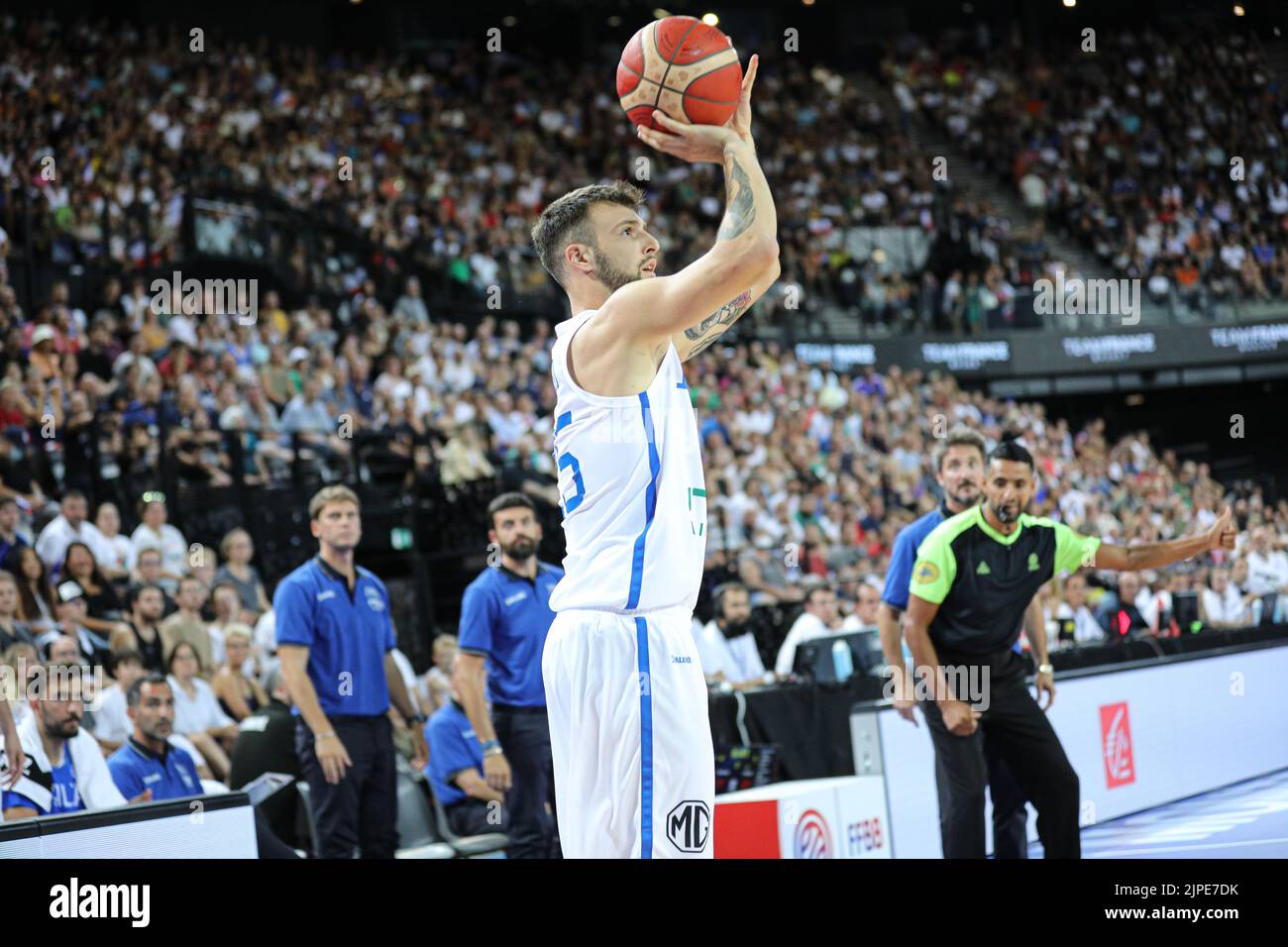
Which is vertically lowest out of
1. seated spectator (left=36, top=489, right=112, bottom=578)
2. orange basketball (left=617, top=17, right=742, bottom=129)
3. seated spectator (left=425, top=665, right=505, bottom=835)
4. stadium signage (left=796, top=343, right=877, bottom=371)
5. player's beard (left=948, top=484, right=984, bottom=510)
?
seated spectator (left=425, top=665, right=505, bottom=835)

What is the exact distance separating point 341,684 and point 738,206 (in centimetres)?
400

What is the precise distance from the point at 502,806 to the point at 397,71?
17.6m

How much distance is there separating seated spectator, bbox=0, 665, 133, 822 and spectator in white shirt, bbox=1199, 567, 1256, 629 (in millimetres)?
10625

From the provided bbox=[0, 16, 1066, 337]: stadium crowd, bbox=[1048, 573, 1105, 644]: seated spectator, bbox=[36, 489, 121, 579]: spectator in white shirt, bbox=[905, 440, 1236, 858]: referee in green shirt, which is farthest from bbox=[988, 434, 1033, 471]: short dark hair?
bbox=[0, 16, 1066, 337]: stadium crowd

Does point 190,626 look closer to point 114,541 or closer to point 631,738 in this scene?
point 114,541

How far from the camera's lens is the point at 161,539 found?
35.5ft

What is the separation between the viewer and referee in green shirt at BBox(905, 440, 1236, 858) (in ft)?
20.4

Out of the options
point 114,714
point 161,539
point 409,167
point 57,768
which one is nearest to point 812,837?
point 57,768

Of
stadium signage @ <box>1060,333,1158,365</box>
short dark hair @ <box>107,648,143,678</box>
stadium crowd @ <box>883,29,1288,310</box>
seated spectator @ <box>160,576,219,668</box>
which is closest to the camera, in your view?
short dark hair @ <box>107,648,143,678</box>

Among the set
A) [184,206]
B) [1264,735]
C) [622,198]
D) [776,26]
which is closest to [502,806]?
[622,198]

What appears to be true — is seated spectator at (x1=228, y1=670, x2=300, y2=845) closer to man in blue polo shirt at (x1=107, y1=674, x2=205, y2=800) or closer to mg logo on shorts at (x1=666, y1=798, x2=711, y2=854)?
man in blue polo shirt at (x1=107, y1=674, x2=205, y2=800)

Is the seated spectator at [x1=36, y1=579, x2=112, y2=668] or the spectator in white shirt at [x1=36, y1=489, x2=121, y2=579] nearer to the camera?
the seated spectator at [x1=36, y1=579, x2=112, y2=668]

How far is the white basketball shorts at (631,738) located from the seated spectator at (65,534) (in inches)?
286
